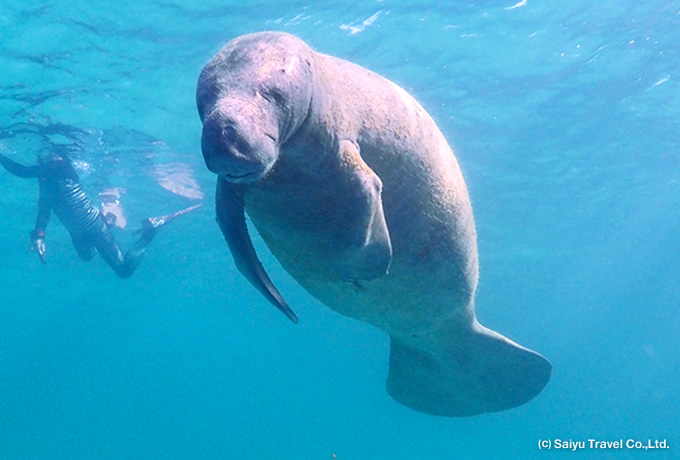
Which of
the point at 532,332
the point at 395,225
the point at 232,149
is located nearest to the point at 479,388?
the point at 395,225

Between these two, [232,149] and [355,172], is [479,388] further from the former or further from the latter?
[232,149]

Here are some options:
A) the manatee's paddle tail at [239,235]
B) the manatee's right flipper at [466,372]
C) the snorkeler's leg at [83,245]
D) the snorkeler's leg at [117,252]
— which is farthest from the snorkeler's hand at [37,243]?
the manatee's paddle tail at [239,235]

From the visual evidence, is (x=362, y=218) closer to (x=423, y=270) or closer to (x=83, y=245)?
(x=423, y=270)

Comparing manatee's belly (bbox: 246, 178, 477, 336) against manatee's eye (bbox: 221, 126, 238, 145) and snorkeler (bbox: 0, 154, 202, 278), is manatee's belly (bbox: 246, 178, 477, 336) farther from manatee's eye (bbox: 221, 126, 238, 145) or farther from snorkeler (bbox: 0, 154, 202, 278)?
snorkeler (bbox: 0, 154, 202, 278)

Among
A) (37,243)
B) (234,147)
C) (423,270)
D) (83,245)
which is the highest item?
(234,147)

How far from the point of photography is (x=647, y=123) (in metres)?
18.7

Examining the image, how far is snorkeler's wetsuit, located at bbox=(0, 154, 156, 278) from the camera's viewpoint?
15.5m

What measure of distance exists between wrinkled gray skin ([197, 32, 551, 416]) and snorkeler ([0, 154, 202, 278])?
11940 mm

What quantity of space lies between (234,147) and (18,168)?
16.6 metres

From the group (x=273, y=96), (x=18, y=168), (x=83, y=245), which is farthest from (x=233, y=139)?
(x=18, y=168)

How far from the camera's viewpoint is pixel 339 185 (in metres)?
2.84

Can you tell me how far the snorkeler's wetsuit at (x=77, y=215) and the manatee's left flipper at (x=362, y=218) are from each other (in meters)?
13.2

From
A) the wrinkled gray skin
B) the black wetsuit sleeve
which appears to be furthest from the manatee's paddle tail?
the black wetsuit sleeve

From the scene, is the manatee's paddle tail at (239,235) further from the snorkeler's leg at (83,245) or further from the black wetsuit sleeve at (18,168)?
the black wetsuit sleeve at (18,168)
